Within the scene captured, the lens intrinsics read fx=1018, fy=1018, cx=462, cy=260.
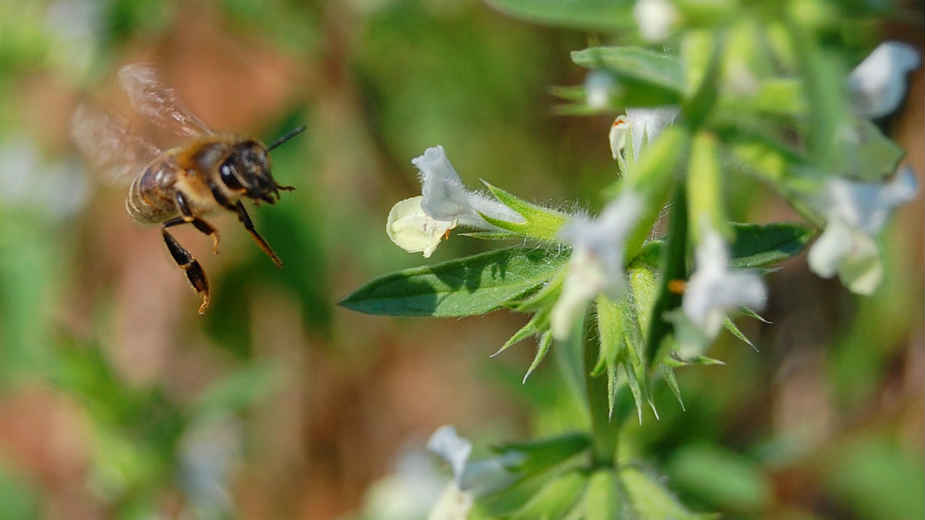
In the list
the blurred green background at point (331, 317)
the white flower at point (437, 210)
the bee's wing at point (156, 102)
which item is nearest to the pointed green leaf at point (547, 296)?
the white flower at point (437, 210)

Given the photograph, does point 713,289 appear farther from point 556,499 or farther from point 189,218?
point 189,218

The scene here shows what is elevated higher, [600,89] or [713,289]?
[600,89]

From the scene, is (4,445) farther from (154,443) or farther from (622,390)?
(622,390)

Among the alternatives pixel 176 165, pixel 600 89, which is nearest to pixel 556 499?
pixel 600 89

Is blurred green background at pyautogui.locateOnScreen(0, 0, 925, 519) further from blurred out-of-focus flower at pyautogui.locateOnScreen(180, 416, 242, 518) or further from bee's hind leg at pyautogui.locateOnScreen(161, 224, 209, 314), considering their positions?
bee's hind leg at pyautogui.locateOnScreen(161, 224, 209, 314)

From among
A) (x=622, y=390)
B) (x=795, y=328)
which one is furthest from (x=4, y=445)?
(x=622, y=390)

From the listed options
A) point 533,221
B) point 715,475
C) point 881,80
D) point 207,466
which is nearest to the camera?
point 881,80
